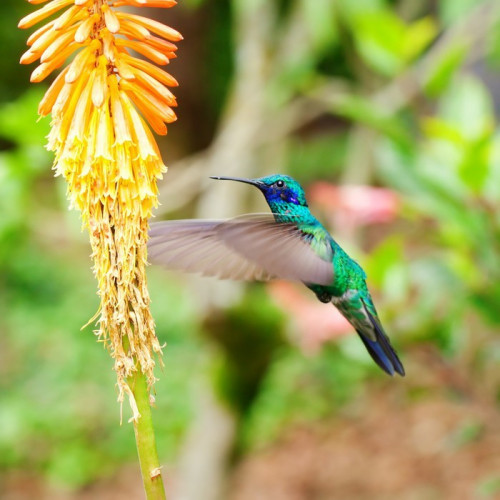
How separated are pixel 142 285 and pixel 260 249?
455 millimetres

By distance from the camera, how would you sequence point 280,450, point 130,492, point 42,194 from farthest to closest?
point 42,194 → point 280,450 → point 130,492

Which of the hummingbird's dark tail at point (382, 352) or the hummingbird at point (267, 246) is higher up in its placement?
the hummingbird at point (267, 246)

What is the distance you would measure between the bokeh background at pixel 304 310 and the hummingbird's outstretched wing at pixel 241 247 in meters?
0.33

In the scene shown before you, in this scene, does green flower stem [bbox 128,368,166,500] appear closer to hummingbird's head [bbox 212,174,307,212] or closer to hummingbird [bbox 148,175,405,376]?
hummingbird [bbox 148,175,405,376]

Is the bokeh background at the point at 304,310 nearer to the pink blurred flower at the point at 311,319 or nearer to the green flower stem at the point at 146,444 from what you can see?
the pink blurred flower at the point at 311,319

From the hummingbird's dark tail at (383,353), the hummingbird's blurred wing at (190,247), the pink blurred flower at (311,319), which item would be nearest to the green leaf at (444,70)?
the pink blurred flower at (311,319)

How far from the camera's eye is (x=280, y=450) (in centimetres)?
603

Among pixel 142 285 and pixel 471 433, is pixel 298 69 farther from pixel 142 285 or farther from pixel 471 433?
pixel 142 285

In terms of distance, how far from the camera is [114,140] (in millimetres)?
1161

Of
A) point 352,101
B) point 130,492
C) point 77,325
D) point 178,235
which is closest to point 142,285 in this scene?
point 178,235

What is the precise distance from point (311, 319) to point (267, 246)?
189 centimetres

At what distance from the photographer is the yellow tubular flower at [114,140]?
1127 millimetres

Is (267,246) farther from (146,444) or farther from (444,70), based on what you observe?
(444,70)

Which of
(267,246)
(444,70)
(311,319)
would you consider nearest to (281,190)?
(267,246)
